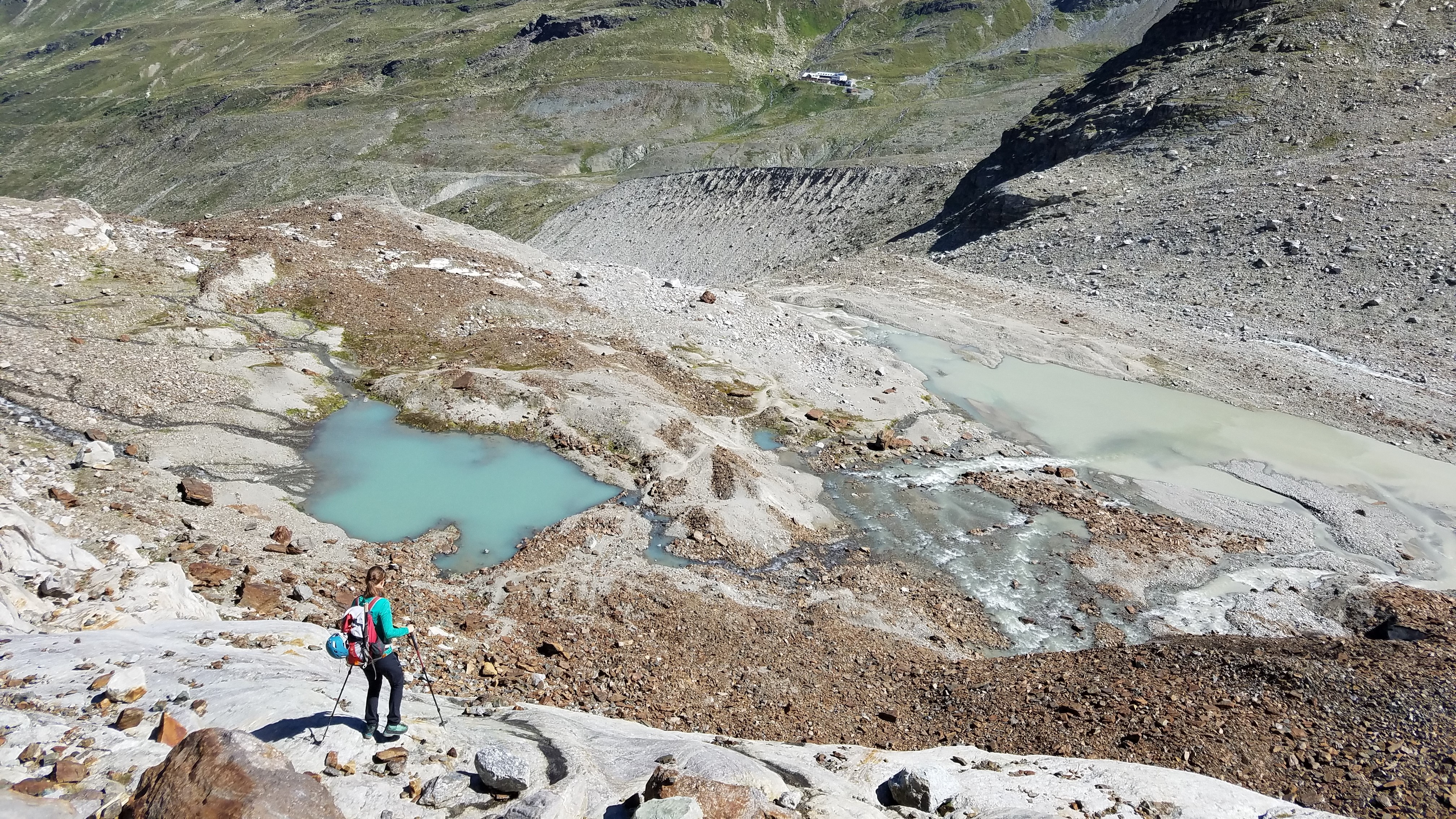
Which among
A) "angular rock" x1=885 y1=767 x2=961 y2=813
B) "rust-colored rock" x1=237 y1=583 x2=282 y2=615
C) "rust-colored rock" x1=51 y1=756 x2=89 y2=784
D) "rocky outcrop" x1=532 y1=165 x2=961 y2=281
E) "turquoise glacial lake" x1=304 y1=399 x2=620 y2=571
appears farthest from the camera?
"rocky outcrop" x1=532 y1=165 x2=961 y2=281

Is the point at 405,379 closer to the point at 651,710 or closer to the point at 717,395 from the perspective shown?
the point at 717,395

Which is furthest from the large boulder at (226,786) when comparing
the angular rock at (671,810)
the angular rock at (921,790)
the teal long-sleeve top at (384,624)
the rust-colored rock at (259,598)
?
the rust-colored rock at (259,598)

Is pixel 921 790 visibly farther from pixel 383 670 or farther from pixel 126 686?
pixel 126 686

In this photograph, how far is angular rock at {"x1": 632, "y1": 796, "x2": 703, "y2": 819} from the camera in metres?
8.95

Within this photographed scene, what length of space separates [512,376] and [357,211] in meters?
18.8

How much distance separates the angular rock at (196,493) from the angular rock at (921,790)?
16873 mm

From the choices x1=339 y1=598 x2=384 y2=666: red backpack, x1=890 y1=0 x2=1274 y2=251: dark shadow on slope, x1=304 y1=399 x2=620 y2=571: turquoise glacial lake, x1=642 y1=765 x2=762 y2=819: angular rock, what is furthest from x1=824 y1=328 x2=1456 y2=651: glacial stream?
x1=890 y1=0 x2=1274 y2=251: dark shadow on slope

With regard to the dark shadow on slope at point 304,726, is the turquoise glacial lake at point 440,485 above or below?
below

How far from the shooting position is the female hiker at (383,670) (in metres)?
10.5

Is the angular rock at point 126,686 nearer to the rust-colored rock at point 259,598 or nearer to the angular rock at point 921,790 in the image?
the rust-colored rock at point 259,598

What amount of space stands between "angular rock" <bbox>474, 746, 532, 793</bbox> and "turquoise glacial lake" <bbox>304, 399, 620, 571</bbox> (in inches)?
420

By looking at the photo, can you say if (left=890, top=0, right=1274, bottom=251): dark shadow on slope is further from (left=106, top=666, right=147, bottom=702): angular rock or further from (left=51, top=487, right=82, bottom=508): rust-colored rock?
(left=106, top=666, right=147, bottom=702): angular rock

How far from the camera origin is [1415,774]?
12.7 metres

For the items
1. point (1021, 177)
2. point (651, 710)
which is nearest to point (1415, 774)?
point (651, 710)
